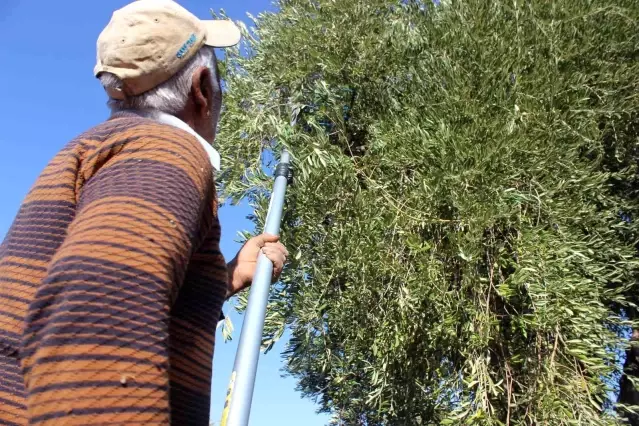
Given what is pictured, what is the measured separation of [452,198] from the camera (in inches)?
185

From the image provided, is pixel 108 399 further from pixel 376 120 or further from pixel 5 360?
pixel 376 120

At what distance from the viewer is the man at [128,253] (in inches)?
37.0

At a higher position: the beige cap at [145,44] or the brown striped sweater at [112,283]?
the beige cap at [145,44]

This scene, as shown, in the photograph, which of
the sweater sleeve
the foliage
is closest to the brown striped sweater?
the sweater sleeve

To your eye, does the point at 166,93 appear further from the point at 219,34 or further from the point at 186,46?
the point at 219,34

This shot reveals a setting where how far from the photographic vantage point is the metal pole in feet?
4.96

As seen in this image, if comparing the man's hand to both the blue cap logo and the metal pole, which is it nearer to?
the metal pole

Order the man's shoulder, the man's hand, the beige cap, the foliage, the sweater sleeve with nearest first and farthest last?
1. the sweater sleeve
2. the man's shoulder
3. the beige cap
4. the man's hand
5. the foliage

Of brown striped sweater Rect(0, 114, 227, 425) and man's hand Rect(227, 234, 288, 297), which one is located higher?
man's hand Rect(227, 234, 288, 297)

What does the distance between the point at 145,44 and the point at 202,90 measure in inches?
6.9

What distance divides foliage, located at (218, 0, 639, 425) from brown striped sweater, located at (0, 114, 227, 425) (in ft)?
11.8

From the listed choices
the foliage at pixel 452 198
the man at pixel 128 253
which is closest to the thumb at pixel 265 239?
the man at pixel 128 253

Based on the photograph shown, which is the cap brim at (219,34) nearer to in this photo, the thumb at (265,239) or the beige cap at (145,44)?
the beige cap at (145,44)

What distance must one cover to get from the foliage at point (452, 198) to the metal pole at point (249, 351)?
9.16ft
